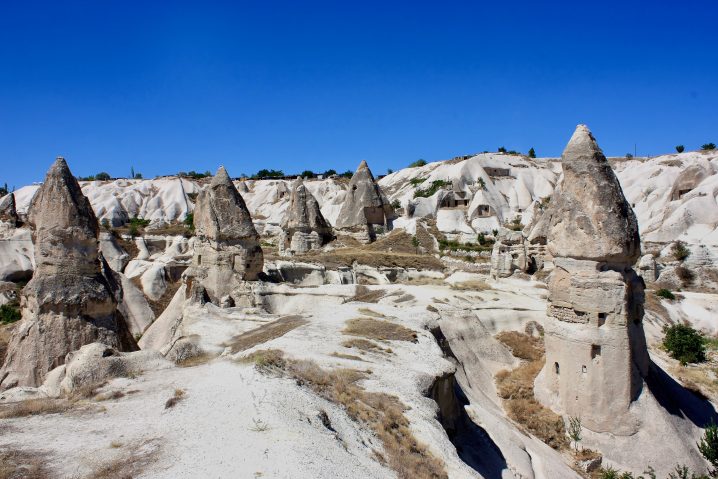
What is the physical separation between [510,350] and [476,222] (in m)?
22.2

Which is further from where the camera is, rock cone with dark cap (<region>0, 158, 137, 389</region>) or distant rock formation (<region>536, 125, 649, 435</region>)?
distant rock formation (<region>536, 125, 649, 435</region>)

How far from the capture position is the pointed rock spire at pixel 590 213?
9.51 m

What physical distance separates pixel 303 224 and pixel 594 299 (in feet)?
48.6

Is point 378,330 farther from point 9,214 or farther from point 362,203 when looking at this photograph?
point 9,214

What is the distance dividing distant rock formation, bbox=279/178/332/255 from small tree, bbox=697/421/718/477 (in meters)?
15.7

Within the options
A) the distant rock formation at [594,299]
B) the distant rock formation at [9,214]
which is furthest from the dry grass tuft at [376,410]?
the distant rock formation at [9,214]

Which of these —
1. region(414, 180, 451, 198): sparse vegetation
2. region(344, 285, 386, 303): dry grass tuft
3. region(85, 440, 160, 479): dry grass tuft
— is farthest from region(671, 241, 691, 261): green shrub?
region(85, 440, 160, 479): dry grass tuft

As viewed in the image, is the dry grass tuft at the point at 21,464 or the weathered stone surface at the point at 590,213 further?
the weathered stone surface at the point at 590,213

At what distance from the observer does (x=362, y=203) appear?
24.3 metres

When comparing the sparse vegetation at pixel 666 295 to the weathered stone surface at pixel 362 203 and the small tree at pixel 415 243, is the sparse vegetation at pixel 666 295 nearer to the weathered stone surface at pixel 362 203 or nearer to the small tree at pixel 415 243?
the small tree at pixel 415 243

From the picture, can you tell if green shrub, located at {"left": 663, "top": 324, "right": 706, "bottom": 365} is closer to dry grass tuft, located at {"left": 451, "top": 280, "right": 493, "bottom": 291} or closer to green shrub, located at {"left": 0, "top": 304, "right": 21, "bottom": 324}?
dry grass tuft, located at {"left": 451, "top": 280, "right": 493, "bottom": 291}

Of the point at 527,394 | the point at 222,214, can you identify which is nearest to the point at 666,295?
the point at 527,394

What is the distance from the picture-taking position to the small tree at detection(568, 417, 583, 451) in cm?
952

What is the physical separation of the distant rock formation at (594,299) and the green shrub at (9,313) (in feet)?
55.6
